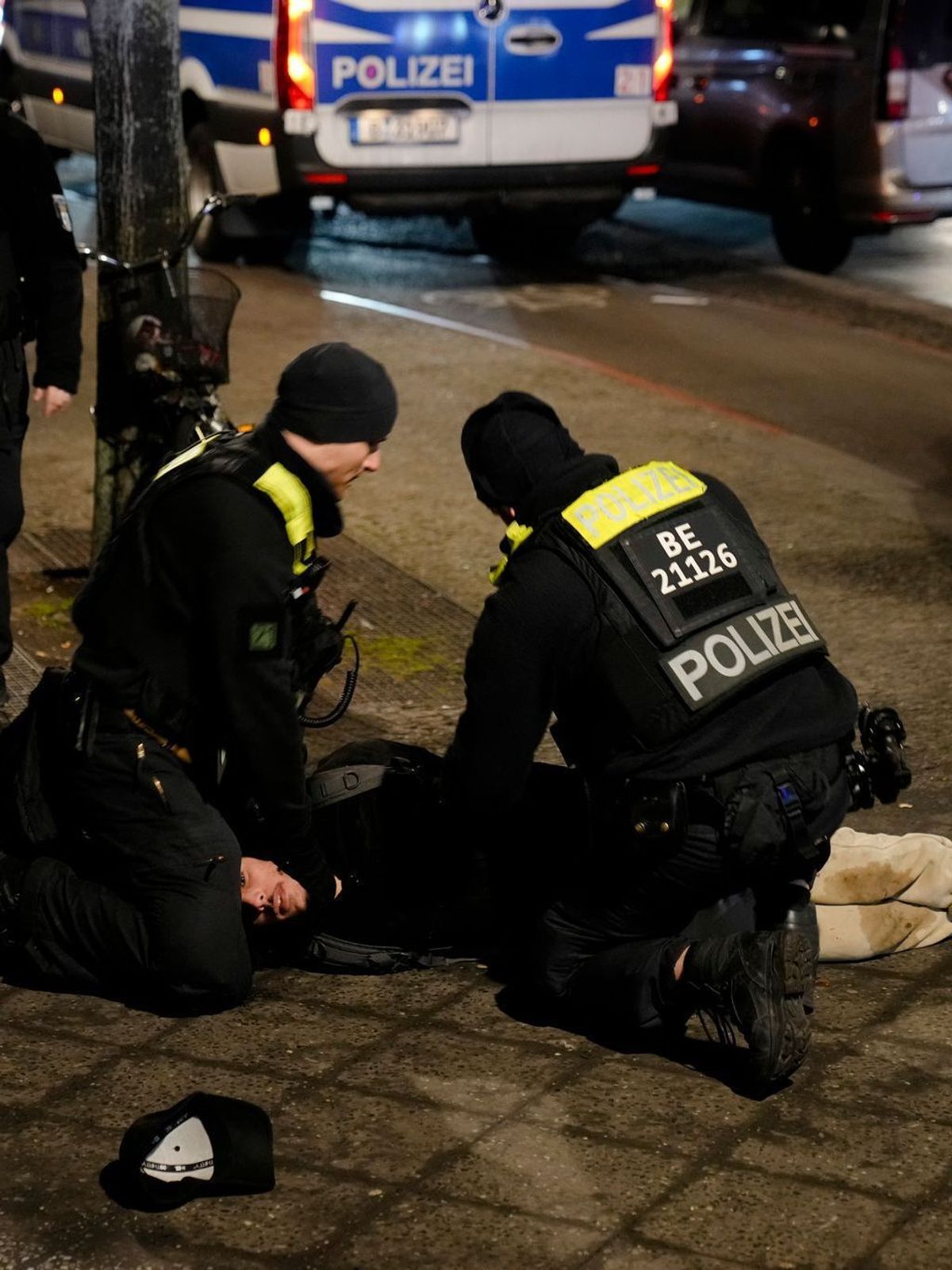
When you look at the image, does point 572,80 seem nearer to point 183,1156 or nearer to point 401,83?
point 401,83

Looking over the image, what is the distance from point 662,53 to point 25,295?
269 inches

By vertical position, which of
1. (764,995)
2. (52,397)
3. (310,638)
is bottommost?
(764,995)

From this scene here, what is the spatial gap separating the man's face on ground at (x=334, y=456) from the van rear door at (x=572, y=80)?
300 inches

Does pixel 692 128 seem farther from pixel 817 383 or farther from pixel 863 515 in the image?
pixel 863 515

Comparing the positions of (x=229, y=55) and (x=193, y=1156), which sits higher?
(x=229, y=55)

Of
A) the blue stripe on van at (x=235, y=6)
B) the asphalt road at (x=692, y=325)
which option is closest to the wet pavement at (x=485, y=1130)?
the asphalt road at (x=692, y=325)

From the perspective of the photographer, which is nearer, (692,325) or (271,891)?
(271,891)

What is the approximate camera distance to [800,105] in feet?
39.7

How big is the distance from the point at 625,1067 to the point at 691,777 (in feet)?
1.86

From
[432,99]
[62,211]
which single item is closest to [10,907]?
[62,211]

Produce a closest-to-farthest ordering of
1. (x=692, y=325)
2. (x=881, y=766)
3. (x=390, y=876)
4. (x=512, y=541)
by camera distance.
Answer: (x=512, y=541), (x=881, y=766), (x=390, y=876), (x=692, y=325)

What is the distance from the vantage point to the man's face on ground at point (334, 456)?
4.03 meters

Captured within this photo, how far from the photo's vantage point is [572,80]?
37.5 feet

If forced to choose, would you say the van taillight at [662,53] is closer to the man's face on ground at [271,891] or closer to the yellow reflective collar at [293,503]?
the yellow reflective collar at [293,503]
